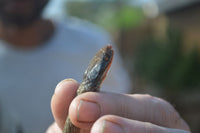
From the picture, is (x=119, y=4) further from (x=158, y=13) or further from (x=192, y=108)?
(x=192, y=108)

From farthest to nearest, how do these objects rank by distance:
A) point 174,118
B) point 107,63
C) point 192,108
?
point 192,108 → point 174,118 → point 107,63

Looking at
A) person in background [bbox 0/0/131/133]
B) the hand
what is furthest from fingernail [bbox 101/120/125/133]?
person in background [bbox 0/0/131/133]

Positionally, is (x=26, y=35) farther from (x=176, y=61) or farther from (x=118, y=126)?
(x=176, y=61)

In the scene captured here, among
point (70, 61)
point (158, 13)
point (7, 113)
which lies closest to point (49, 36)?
point (70, 61)

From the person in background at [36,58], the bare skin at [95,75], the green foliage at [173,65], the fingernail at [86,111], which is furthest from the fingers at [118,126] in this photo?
the green foliage at [173,65]

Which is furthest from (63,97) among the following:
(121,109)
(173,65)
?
(173,65)

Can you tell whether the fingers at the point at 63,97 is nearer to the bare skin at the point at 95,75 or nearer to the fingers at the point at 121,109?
the bare skin at the point at 95,75
